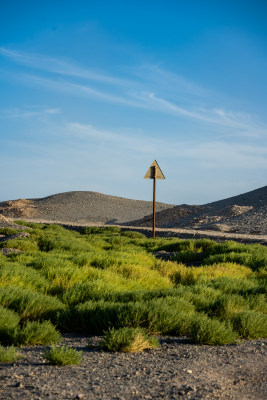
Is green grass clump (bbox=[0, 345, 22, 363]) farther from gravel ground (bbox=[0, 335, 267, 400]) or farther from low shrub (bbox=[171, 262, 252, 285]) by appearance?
low shrub (bbox=[171, 262, 252, 285])

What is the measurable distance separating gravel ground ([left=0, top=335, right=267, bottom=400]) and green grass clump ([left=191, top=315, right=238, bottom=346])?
0.19 metres

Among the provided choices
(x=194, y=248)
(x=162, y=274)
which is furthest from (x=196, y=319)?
(x=194, y=248)

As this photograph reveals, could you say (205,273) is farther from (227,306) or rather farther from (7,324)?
(7,324)

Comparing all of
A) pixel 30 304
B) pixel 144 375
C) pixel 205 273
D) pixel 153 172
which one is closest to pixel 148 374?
pixel 144 375

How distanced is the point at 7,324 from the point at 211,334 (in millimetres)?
2530

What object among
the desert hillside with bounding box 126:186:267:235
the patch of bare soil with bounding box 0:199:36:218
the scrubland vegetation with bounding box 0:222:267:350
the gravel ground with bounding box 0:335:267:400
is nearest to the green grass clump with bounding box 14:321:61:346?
the scrubland vegetation with bounding box 0:222:267:350

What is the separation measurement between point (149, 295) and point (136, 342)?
6.93ft

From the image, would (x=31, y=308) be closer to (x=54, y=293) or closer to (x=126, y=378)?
(x=54, y=293)

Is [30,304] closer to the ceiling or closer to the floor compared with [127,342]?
closer to the ceiling

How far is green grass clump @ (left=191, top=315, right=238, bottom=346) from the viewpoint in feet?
17.8

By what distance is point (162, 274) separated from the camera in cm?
1057

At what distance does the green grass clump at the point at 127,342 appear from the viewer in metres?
4.93

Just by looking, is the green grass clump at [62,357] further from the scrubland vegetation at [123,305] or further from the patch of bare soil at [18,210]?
the patch of bare soil at [18,210]

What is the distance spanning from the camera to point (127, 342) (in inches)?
195
